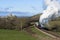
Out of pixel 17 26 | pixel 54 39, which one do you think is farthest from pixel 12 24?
pixel 54 39

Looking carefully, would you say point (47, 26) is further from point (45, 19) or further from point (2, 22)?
point (2, 22)

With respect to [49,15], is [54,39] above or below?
below

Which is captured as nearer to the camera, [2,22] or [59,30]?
[59,30]

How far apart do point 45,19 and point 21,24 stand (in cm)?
619

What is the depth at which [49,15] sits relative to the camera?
43531 mm

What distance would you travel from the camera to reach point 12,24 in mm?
46062

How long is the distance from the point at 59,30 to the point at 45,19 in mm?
9434

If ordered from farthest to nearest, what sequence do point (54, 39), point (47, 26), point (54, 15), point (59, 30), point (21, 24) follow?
1. point (21, 24)
2. point (54, 15)
3. point (47, 26)
4. point (59, 30)
5. point (54, 39)

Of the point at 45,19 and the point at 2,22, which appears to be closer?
the point at 45,19

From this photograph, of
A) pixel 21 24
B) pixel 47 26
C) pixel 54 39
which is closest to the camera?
pixel 54 39

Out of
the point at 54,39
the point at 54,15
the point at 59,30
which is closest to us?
the point at 54,39

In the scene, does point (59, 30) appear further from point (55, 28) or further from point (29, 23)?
point (29, 23)

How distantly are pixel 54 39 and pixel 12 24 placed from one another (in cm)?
2434

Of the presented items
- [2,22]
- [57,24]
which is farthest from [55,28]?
[2,22]
